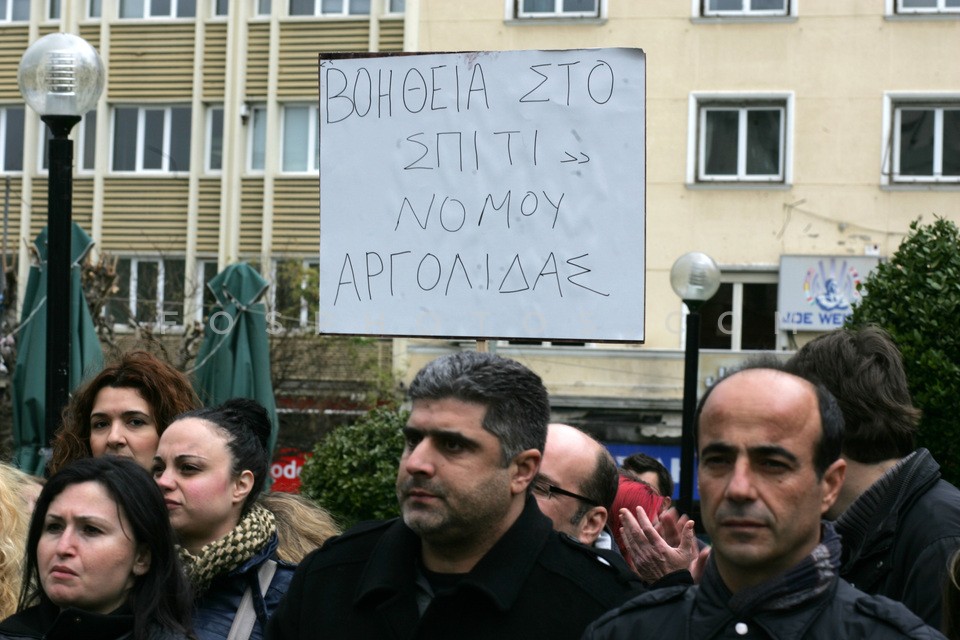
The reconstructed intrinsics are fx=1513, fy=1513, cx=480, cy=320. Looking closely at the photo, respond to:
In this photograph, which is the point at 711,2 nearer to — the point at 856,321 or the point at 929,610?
the point at 856,321

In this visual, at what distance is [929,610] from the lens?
3633 mm

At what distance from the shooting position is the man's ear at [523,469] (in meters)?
3.50

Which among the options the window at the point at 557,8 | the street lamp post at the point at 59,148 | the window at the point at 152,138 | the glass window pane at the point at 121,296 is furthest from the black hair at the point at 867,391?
the window at the point at 152,138

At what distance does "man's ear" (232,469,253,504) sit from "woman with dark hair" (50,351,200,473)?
0.66 m

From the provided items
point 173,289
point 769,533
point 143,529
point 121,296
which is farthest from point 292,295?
point 769,533

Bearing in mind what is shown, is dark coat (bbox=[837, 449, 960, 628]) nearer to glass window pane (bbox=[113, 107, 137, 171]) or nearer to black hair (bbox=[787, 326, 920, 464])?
black hair (bbox=[787, 326, 920, 464])

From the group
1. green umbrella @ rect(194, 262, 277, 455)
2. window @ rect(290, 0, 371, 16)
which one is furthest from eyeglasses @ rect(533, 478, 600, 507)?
window @ rect(290, 0, 371, 16)

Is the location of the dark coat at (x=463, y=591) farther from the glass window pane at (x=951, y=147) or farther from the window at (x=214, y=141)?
the window at (x=214, y=141)

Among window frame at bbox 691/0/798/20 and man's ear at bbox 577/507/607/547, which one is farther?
window frame at bbox 691/0/798/20

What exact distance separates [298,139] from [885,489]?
80.1 ft

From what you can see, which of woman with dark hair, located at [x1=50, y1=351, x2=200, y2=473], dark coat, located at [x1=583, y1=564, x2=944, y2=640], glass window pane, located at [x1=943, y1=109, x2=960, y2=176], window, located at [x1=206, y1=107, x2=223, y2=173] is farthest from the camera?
window, located at [x1=206, y1=107, x2=223, y2=173]

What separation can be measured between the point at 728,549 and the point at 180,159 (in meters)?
26.4

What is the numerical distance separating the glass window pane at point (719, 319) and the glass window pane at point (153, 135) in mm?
10789

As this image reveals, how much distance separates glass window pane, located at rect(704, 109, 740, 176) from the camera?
80.9 feet
